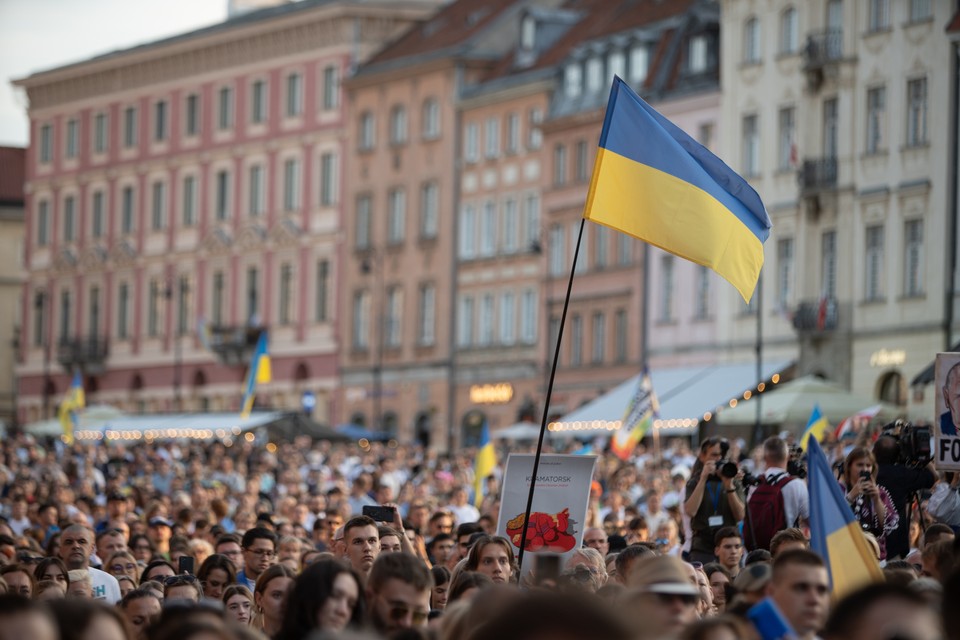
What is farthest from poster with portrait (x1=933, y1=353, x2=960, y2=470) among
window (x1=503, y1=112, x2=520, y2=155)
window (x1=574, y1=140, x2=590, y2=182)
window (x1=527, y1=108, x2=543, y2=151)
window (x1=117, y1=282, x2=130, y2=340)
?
window (x1=117, y1=282, x2=130, y2=340)

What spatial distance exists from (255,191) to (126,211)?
34.6 feet

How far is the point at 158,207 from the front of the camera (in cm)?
9156

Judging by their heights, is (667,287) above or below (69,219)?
below

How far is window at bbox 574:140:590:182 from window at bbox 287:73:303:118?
1753 cm

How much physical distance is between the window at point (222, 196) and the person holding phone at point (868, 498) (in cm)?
7173

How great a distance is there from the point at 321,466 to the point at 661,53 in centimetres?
2252

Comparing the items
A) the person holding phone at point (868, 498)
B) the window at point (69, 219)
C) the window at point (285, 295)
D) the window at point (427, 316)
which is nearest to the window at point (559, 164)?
the window at point (427, 316)

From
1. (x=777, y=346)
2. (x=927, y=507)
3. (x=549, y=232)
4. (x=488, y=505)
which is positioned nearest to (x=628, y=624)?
(x=927, y=507)

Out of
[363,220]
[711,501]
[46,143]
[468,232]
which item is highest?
[46,143]

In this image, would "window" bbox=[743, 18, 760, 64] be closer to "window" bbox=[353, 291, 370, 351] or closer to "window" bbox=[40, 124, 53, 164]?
"window" bbox=[353, 291, 370, 351]

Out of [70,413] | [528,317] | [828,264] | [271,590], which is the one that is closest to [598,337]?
[528,317]

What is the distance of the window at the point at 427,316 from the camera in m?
75.6

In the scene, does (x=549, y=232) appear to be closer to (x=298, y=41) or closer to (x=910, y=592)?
(x=298, y=41)

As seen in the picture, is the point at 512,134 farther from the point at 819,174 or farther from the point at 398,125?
the point at 819,174
